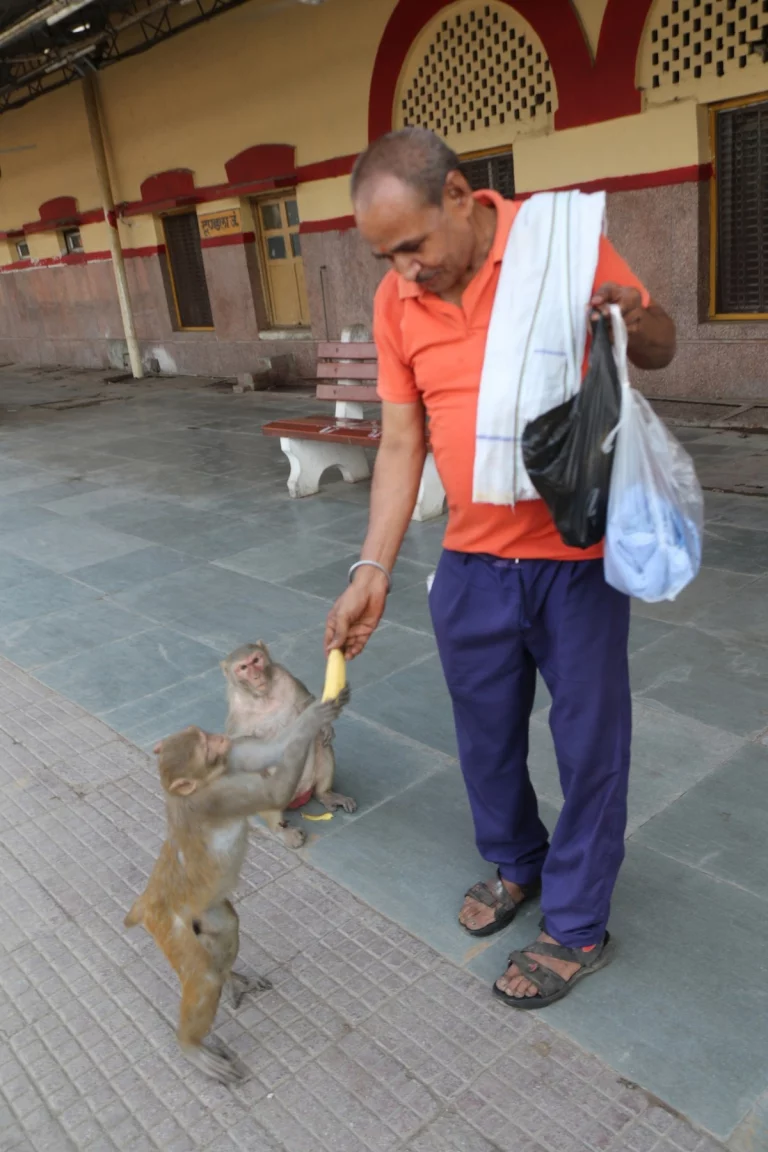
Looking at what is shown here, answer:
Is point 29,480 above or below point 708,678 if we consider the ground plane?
above

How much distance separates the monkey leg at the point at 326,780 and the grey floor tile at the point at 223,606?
4.43 feet

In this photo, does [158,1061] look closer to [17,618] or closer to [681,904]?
[681,904]

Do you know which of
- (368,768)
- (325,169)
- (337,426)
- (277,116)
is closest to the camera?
(368,768)

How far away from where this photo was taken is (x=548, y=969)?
231 cm

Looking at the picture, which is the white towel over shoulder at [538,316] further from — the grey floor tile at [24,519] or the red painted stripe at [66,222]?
the red painted stripe at [66,222]

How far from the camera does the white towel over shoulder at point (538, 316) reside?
1.80 meters

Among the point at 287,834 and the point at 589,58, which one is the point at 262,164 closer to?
the point at 589,58

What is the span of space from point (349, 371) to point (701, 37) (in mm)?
3883

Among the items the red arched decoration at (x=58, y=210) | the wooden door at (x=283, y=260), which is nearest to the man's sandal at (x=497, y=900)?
the wooden door at (x=283, y=260)

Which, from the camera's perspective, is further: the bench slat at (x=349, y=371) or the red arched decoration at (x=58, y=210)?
the red arched decoration at (x=58, y=210)

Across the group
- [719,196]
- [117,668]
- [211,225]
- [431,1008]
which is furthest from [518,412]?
[211,225]

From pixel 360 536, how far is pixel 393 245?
4084 millimetres

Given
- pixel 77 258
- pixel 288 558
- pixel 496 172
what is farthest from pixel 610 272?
pixel 77 258

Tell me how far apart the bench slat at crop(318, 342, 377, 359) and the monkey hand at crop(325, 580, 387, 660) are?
14.9 ft
